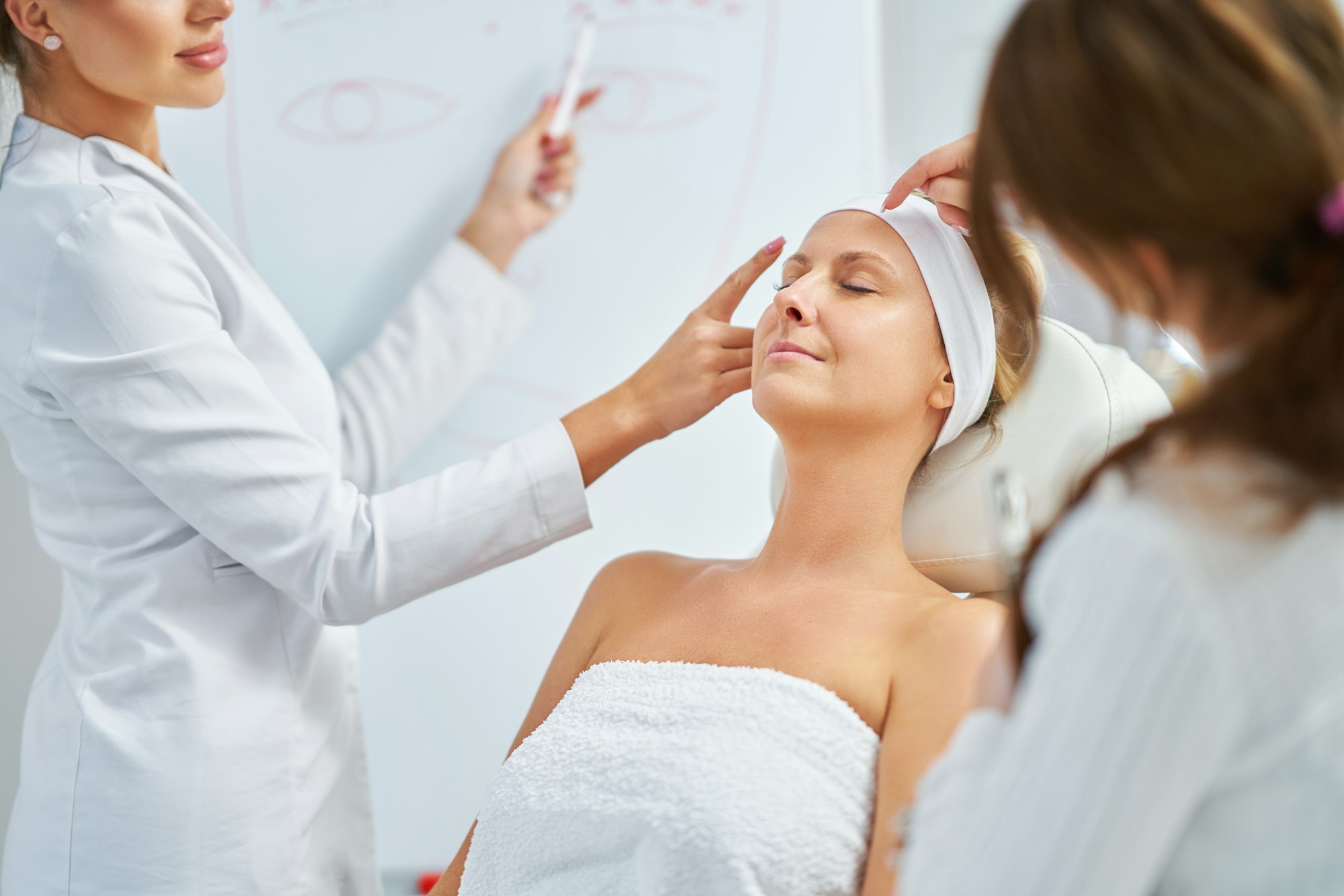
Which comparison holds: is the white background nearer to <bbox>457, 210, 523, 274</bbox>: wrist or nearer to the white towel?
<bbox>457, 210, 523, 274</bbox>: wrist

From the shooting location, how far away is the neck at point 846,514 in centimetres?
122

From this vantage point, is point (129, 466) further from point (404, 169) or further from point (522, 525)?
point (404, 169)

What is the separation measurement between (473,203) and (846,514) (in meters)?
0.75

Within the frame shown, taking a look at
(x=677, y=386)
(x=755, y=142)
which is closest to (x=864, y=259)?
(x=677, y=386)

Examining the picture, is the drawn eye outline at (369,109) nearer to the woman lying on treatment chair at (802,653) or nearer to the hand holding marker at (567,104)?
the hand holding marker at (567,104)

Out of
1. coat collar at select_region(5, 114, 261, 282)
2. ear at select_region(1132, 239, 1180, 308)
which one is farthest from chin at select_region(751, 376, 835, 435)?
coat collar at select_region(5, 114, 261, 282)

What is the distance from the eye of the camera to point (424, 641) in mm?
1641

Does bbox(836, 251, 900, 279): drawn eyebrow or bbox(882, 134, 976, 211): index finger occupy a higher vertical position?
bbox(882, 134, 976, 211): index finger

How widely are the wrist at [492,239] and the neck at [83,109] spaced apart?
0.45 meters

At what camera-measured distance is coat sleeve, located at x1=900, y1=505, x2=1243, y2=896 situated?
57cm

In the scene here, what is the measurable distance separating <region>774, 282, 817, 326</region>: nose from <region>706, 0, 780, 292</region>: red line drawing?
1.22 ft

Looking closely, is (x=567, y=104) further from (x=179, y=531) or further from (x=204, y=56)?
(x=179, y=531)

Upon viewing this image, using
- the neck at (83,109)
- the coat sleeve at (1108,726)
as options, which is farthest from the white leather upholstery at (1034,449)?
the neck at (83,109)

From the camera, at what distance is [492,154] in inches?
64.0
